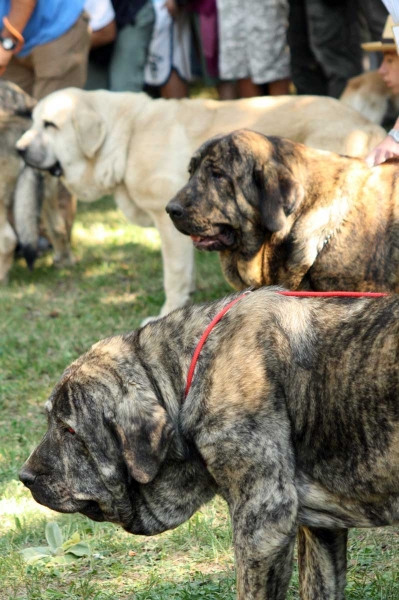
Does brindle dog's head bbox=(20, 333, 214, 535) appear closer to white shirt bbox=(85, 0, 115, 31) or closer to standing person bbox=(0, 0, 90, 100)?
standing person bbox=(0, 0, 90, 100)

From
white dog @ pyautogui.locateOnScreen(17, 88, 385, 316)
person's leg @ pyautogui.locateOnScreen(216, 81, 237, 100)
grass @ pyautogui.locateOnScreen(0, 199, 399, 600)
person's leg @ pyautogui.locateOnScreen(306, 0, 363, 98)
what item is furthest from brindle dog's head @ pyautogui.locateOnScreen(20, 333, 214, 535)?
person's leg @ pyautogui.locateOnScreen(216, 81, 237, 100)

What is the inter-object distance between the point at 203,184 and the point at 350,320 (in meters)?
2.09

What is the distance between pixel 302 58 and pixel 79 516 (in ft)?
21.6

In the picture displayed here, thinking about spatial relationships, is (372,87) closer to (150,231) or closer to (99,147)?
(99,147)

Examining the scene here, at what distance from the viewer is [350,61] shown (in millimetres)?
9477

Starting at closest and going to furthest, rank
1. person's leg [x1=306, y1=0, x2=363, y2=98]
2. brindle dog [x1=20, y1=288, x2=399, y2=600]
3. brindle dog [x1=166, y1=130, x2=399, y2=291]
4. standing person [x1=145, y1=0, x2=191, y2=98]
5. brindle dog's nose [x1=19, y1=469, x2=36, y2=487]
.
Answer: brindle dog [x1=20, y1=288, x2=399, y2=600] < brindle dog's nose [x1=19, y1=469, x2=36, y2=487] < brindle dog [x1=166, y1=130, x2=399, y2=291] < person's leg [x1=306, y1=0, x2=363, y2=98] < standing person [x1=145, y1=0, x2=191, y2=98]

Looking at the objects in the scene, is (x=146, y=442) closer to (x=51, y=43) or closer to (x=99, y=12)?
→ (x=51, y=43)

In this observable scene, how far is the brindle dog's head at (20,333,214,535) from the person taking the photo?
10.2 feet

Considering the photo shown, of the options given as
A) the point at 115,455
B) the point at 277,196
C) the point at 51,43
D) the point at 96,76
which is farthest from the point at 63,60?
the point at 115,455

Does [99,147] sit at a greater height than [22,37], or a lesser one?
lesser

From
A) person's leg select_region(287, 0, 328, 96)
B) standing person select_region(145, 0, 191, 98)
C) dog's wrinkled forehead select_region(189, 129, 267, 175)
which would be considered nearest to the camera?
dog's wrinkled forehead select_region(189, 129, 267, 175)

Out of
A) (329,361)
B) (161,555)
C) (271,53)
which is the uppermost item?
(329,361)

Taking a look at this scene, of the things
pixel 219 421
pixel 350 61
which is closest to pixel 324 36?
pixel 350 61

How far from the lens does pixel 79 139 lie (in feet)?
24.4
